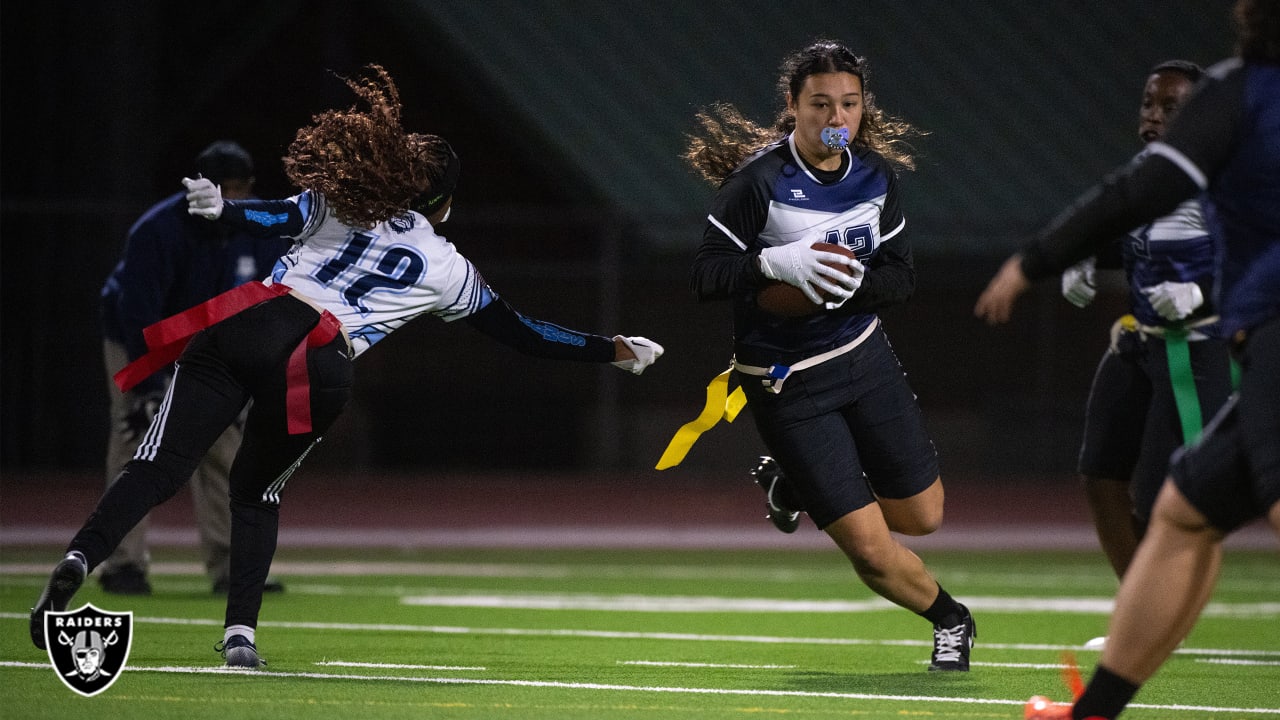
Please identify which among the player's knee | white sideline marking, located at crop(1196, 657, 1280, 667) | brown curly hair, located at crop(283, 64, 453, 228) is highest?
brown curly hair, located at crop(283, 64, 453, 228)

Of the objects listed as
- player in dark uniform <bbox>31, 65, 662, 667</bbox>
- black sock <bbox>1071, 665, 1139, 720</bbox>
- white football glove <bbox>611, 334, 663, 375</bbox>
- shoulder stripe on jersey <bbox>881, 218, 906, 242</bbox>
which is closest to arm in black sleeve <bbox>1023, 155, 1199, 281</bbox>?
black sock <bbox>1071, 665, 1139, 720</bbox>

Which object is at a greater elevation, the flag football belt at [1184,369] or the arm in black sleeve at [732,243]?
the arm in black sleeve at [732,243]


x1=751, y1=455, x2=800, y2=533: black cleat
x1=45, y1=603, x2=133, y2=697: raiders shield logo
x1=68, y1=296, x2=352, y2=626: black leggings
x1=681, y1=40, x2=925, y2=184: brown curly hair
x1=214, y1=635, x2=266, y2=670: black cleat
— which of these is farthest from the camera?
x1=751, y1=455, x2=800, y2=533: black cleat

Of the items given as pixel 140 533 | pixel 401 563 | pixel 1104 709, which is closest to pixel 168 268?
pixel 140 533

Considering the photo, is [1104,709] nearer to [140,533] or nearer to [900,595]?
[900,595]

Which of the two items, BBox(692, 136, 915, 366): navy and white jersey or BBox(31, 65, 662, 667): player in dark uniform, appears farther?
BBox(692, 136, 915, 366): navy and white jersey

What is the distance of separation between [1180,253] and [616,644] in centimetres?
295

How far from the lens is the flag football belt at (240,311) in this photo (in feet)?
21.6

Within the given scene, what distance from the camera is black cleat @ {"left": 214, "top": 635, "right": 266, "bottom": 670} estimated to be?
682 centimetres

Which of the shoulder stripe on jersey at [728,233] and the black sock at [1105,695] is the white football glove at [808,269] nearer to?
the shoulder stripe on jersey at [728,233]

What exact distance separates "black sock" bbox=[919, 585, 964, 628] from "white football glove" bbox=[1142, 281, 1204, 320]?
1366mm

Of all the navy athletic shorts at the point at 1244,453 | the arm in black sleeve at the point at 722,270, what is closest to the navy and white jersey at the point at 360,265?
the arm in black sleeve at the point at 722,270

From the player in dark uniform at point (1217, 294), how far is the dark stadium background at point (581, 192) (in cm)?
1640

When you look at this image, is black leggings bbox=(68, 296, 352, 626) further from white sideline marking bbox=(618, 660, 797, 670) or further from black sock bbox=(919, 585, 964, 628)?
black sock bbox=(919, 585, 964, 628)
